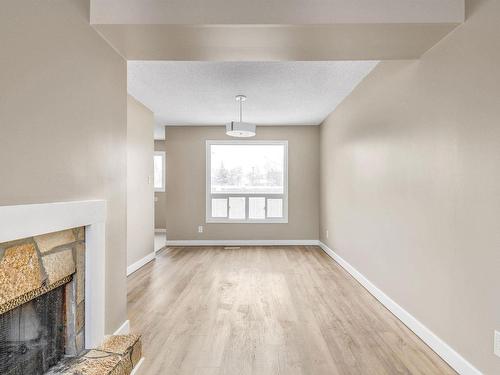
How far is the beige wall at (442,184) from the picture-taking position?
5.75 feet

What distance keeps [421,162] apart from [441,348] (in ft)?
4.45

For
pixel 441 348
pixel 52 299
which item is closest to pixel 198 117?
pixel 52 299

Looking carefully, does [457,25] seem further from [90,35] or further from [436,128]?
[90,35]

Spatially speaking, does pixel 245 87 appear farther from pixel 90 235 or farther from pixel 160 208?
pixel 160 208

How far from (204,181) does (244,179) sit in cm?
82

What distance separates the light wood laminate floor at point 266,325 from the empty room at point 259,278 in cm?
2

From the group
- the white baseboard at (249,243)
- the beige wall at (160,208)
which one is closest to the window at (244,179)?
the white baseboard at (249,243)

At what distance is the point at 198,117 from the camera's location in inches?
218

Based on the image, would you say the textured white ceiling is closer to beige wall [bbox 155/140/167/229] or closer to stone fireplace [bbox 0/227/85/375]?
stone fireplace [bbox 0/227/85/375]

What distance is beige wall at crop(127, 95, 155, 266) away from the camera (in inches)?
171

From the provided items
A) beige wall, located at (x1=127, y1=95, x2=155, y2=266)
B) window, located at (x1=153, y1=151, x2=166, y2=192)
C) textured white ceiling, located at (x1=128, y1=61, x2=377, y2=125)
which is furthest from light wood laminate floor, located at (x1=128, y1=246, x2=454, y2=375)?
window, located at (x1=153, y1=151, x2=166, y2=192)

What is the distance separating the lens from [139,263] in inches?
182

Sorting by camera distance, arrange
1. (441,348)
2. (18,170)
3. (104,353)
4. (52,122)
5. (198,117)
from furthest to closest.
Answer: (198,117), (441,348), (104,353), (52,122), (18,170)

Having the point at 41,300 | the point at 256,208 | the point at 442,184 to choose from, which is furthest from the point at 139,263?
the point at 442,184
